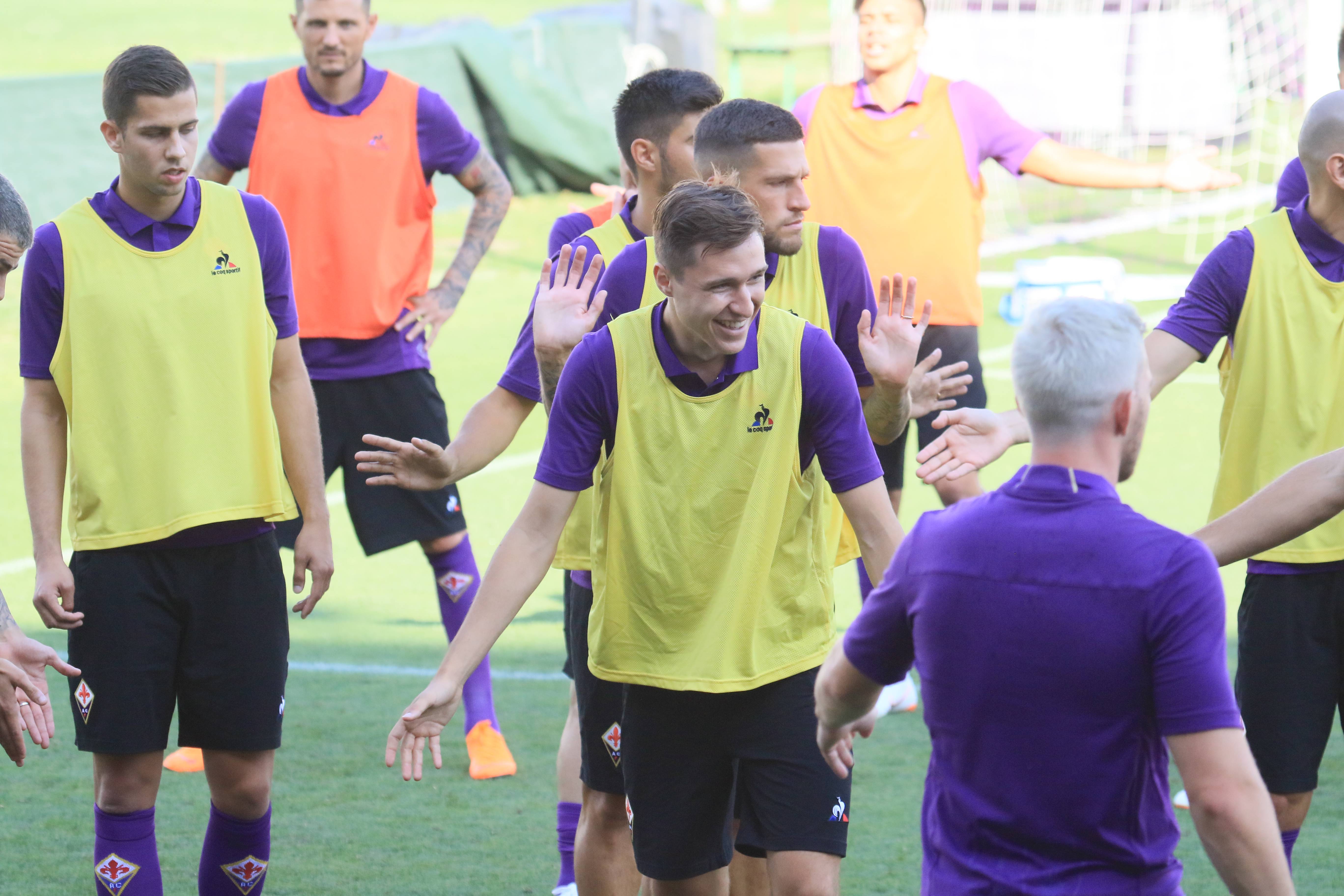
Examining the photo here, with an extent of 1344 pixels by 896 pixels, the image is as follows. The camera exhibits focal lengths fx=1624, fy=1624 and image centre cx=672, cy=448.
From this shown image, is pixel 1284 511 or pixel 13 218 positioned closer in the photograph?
pixel 1284 511

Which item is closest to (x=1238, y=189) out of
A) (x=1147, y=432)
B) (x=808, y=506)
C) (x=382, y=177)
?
(x=1147, y=432)

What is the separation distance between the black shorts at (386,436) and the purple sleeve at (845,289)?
7.06 feet

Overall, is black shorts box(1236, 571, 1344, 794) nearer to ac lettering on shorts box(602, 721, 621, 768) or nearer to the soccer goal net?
ac lettering on shorts box(602, 721, 621, 768)

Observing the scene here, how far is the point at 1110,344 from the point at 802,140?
1.72 m

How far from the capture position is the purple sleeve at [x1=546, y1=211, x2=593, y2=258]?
440 cm

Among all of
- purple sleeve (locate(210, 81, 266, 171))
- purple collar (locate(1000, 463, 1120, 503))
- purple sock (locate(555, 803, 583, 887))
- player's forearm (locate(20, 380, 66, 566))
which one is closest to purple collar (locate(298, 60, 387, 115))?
purple sleeve (locate(210, 81, 266, 171))

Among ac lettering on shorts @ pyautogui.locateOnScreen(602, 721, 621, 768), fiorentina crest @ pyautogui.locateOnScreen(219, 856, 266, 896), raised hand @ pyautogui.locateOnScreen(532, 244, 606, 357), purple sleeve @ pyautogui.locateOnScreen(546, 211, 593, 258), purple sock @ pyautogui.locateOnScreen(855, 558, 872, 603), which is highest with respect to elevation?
purple sleeve @ pyautogui.locateOnScreen(546, 211, 593, 258)

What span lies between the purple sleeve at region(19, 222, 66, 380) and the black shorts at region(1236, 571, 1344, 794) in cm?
296

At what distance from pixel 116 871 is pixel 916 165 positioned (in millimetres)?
3911

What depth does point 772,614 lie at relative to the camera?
3.39m

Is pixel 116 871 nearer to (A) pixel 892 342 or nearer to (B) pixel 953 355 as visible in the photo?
(A) pixel 892 342

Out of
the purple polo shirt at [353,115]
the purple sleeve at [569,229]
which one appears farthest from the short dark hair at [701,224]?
the purple polo shirt at [353,115]

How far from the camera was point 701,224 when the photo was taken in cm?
324

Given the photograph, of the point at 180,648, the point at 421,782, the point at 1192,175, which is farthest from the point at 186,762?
the point at 1192,175
